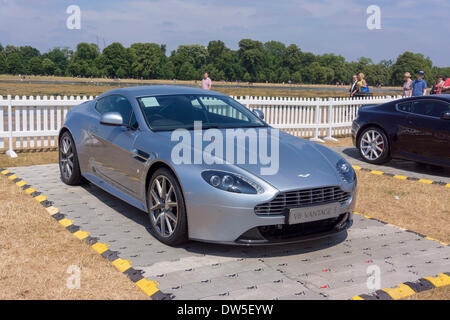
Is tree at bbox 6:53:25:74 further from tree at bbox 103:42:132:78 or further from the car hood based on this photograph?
the car hood

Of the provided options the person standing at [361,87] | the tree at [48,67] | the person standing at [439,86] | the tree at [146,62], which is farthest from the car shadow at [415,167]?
the tree at [48,67]

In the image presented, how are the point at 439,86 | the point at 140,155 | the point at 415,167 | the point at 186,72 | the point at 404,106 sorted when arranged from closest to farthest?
the point at 140,155 < the point at 404,106 < the point at 415,167 < the point at 439,86 < the point at 186,72

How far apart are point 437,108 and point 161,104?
5896 mm

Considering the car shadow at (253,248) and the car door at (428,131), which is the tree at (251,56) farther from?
the car shadow at (253,248)

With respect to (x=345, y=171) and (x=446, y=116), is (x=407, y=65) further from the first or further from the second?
(x=345, y=171)

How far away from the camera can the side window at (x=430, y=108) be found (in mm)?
9305

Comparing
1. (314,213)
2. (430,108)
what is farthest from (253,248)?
(430,108)

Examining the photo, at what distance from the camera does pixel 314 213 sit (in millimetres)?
4590

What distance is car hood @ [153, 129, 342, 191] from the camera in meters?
4.58

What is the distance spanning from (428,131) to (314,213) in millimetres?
5625

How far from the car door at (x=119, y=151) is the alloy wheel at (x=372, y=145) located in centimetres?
594

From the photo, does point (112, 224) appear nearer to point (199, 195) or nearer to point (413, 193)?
point (199, 195)
